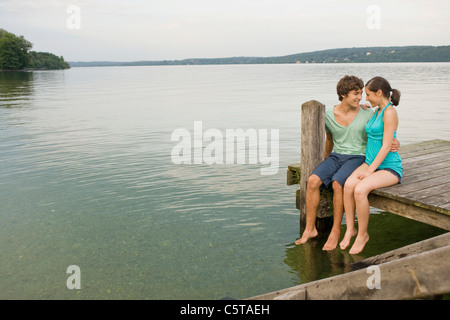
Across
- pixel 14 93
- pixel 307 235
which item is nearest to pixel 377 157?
pixel 307 235

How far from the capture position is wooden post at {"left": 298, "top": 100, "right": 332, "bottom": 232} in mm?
6496

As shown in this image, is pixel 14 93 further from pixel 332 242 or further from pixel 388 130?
pixel 388 130

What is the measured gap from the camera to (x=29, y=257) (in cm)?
672

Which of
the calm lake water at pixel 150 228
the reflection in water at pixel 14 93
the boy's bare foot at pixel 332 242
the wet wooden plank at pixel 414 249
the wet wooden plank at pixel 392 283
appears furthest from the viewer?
the reflection in water at pixel 14 93

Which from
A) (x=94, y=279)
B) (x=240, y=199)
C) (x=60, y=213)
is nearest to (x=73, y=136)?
(x=60, y=213)

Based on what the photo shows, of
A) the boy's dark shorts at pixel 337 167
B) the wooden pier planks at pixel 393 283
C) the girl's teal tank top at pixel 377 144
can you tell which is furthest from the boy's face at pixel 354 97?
the wooden pier planks at pixel 393 283

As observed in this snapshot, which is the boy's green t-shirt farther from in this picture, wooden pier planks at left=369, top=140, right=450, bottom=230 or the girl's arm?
wooden pier planks at left=369, top=140, right=450, bottom=230

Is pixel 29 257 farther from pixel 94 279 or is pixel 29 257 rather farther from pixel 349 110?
pixel 349 110

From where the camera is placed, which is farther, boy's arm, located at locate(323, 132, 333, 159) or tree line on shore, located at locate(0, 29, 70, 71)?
Answer: tree line on shore, located at locate(0, 29, 70, 71)

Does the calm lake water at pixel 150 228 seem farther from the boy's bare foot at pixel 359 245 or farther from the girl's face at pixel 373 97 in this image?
the girl's face at pixel 373 97

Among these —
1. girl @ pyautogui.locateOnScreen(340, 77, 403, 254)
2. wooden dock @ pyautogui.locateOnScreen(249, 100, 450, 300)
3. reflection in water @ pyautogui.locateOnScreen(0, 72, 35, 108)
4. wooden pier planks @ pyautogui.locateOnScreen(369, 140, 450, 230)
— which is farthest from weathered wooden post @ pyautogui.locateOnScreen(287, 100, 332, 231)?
reflection in water @ pyautogui.locateOnScreen(0, 72, 35, 108)

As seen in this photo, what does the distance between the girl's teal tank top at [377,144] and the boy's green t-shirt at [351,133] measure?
0.19 metres

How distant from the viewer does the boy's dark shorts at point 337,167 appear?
6215 millimetres
